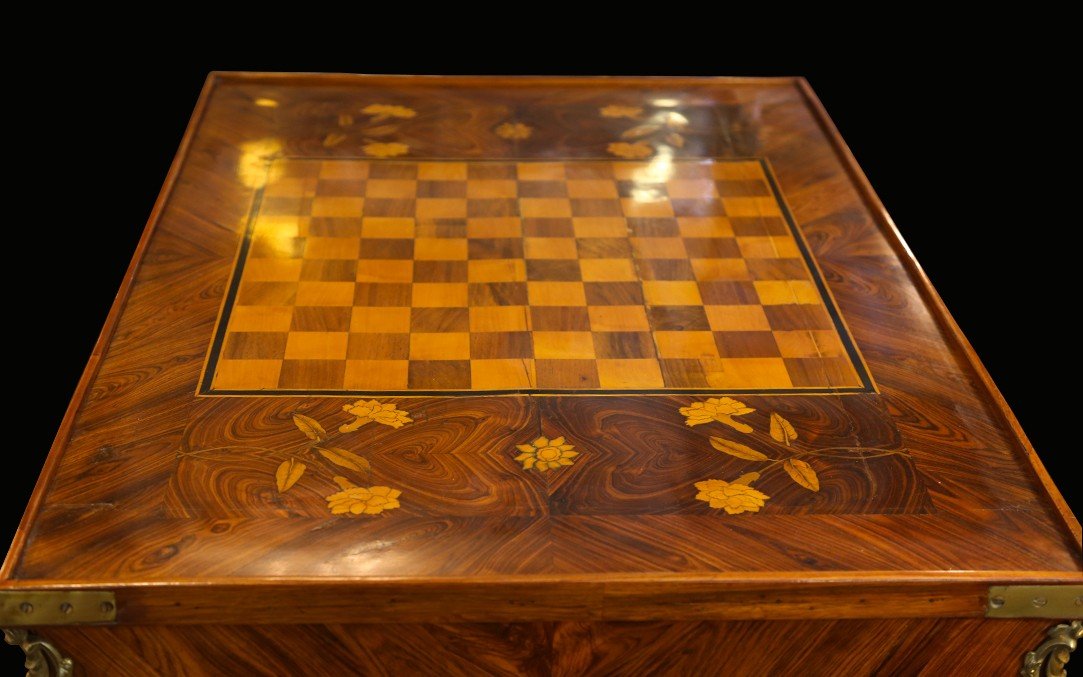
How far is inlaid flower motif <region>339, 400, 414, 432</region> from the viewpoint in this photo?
2.85 meters

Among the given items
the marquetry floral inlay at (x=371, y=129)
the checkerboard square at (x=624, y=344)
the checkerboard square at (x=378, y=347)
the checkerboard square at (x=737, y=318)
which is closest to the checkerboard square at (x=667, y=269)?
the checkerboard square at (x=737, y=318)

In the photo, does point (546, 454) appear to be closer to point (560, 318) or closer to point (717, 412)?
point (717, 412)

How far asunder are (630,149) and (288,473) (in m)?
1.60

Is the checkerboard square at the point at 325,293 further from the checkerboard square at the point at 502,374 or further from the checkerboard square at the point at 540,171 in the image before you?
the checkerboard square at the point at 540,171

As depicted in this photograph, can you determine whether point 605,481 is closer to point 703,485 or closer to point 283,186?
point 703,485

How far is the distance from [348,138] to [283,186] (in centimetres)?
31

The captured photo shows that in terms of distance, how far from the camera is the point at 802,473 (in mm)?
2762

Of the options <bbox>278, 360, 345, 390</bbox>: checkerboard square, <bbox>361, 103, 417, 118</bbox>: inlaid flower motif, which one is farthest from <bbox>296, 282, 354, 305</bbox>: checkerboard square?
<bbox>361, 103, 417, 118</bbox>: inlaid flower motif

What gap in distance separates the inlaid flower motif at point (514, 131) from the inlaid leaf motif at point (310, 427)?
1358mm

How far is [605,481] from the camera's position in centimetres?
272

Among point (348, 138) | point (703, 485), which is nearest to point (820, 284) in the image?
point (703, 485)

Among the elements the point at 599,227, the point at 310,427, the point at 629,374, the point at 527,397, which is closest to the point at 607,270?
the point at 599,227

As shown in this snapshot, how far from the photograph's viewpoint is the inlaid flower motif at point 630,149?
3.91 metres

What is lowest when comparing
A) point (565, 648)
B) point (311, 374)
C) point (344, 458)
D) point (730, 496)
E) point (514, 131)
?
point (565, 648)
